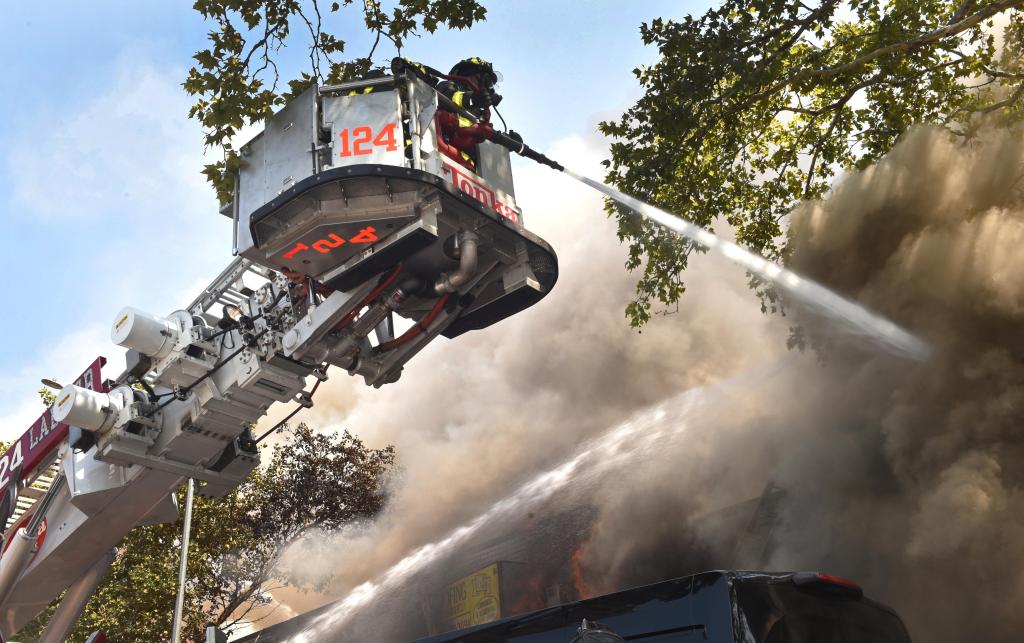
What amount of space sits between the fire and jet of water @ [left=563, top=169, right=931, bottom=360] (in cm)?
609

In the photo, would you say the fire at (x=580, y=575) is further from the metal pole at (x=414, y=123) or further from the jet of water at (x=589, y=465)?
the metal pole at (x=414, y=123)

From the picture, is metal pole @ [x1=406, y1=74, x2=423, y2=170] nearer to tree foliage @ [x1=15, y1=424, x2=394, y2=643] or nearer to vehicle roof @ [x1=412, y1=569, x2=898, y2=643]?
vehicle roof @ [x1=412, y1=569, x2=898, y2=643]

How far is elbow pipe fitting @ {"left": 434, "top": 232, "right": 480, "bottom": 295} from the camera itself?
8.52 m

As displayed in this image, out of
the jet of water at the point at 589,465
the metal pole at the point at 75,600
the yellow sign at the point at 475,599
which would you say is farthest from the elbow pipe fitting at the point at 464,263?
the jet of water at the point at 589,465

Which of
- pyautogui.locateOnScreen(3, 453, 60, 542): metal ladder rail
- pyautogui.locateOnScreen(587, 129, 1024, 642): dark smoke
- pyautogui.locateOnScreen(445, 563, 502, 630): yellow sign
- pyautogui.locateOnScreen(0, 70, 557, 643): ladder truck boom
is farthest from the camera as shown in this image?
pyautogui.locateOnScreen(445, 563, 502, 630): yellow sign

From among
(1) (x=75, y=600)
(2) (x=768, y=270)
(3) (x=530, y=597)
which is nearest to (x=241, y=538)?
(3) (x=530, y=597)

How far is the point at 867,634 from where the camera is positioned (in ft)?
18.6

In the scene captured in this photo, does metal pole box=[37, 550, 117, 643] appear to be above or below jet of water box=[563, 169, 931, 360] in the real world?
below

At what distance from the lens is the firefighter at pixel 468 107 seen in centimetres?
916

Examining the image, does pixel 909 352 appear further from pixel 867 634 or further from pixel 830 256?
pixel 867 634

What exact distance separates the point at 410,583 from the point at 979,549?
524 inches

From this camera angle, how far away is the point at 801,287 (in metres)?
12.5

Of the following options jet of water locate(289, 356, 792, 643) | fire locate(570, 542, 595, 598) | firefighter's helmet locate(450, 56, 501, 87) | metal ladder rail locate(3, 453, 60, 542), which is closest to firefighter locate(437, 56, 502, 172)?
firefighter's helmet locate(450, 56, 501, 87)

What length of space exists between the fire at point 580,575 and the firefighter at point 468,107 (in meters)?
8.46
